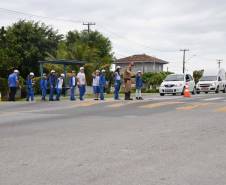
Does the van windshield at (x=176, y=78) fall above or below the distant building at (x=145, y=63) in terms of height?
below

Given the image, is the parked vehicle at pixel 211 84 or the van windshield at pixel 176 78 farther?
the parked vehicle at pixel 211 84

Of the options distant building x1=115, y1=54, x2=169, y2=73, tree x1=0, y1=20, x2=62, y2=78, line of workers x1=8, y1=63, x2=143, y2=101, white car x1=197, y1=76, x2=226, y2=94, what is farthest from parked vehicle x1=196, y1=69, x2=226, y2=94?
distant building x1=115, y1=54, x2=169, y2=73

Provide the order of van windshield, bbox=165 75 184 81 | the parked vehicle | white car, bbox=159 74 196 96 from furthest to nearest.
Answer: the parked vehicle → van windshield, bbox=165 75 184 81 → white car, bbox=159 74 196 96

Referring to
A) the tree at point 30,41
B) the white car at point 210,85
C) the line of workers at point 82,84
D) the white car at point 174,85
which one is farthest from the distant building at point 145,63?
the line of workers at point 82,84

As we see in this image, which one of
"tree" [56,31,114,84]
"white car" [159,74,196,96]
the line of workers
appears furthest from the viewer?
"tree" [56,31,114,84]

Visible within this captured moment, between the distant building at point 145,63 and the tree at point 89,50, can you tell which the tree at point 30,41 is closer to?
the tree at point 89,50

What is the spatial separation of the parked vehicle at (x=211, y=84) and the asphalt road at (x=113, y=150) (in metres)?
28.8

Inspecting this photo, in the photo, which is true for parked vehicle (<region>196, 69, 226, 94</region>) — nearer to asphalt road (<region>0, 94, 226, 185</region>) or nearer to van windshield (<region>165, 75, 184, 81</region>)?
van windshield (<region>165, 75, 184, 81</region>)

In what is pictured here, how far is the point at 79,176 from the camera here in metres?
7.02

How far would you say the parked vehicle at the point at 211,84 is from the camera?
43.8m

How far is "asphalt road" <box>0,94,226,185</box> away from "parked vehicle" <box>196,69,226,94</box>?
28763mm

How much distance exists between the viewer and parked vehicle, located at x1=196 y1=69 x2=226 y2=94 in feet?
144

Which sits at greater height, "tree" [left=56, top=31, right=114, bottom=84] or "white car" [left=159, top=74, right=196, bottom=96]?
"tree" [left=56, top=31, right=114, bottom=84]

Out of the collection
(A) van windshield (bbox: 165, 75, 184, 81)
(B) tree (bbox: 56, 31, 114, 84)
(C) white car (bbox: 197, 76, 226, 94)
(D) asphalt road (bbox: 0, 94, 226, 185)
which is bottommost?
(D) asphalt road (bbox: 0, 94, 226, 185)
